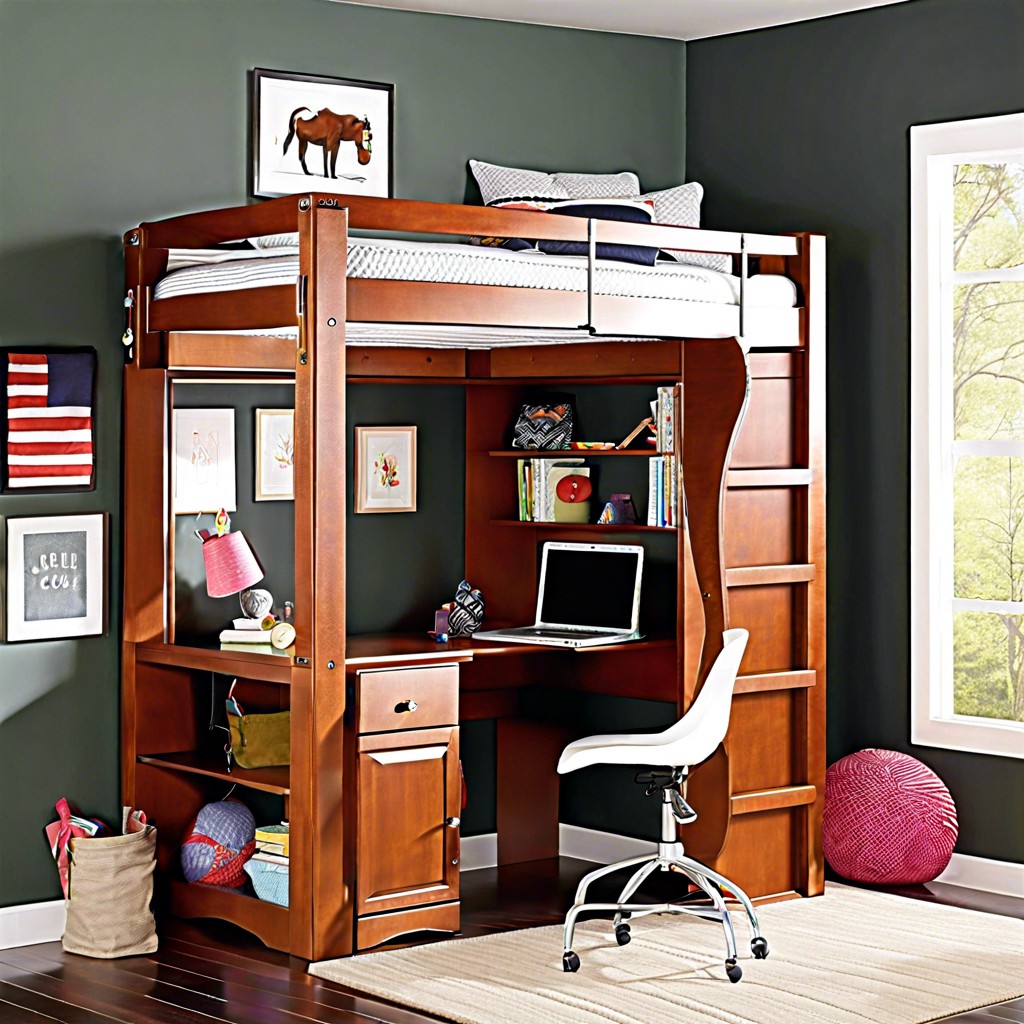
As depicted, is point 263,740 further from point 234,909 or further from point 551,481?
point 551,481

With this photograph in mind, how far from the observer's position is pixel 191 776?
5.06 metres

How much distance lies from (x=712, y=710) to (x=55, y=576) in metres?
1.88

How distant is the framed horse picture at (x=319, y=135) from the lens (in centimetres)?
521

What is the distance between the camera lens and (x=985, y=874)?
17.5 feet

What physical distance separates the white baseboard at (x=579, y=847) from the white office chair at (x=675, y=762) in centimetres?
115

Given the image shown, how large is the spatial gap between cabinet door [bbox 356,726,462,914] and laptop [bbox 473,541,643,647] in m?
0.65

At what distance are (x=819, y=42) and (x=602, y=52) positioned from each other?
75 centimetres

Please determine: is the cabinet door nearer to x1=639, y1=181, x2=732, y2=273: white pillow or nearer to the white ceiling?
x1=639, y1=181, x2=732, y2=273: white pillow

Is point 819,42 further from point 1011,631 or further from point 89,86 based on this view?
point 89,86

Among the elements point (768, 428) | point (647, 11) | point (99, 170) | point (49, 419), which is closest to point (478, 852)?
point (768, 428)

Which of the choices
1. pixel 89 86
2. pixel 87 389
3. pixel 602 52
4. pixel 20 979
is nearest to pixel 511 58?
pixel 602 52

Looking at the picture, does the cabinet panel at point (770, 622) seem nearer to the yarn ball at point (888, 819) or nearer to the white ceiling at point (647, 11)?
the yarn ball at point (888, 819)

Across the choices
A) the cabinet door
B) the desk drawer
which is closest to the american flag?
the desk drawer

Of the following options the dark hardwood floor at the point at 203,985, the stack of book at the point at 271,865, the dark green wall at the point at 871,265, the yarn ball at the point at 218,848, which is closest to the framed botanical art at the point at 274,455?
the yarn ball at the point at 218,848
